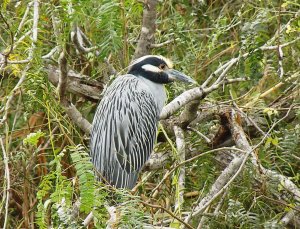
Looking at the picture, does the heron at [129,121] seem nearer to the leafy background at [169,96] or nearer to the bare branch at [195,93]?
the leafy background at [169,96]

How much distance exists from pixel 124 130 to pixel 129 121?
0.07 meters

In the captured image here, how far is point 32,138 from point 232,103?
4.80 feet

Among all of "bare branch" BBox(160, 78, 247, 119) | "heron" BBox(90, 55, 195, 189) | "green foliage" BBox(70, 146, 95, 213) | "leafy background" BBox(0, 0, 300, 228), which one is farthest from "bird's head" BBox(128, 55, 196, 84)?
"green foliage" BBox(70, 146, 95, 213)

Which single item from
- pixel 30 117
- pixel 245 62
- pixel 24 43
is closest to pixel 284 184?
pixel 245 62

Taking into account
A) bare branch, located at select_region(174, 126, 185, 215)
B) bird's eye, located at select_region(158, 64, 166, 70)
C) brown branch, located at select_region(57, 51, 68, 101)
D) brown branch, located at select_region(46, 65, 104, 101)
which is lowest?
bare branch, located at select_region(174, 126, 185, 215)

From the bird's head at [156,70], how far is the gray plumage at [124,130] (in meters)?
0.08

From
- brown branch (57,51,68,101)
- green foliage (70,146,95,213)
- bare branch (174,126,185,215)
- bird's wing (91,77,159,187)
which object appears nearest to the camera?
green foliage (70,146,95,213)

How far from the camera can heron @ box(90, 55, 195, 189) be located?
4650mm

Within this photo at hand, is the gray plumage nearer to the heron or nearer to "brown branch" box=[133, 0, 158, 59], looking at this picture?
the heron

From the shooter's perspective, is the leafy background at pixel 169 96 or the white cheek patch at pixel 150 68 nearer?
the leafy background at pixel 169 96

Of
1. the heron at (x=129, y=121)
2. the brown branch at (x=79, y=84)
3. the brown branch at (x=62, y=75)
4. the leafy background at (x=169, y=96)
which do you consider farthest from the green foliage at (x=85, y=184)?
the brown branch at (x=79, y=84)

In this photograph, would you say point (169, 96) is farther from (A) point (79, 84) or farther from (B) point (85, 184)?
Result: (B) point (85, 184)

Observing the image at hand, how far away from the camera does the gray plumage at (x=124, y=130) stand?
4645mm

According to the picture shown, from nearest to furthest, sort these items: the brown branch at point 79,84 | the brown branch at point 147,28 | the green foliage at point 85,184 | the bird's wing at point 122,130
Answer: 1. the green foliage at point 85,184
2. the brown branch at point 147,28
3. the bird's wing at point 122,130
4. the brown branch at point 79,84
